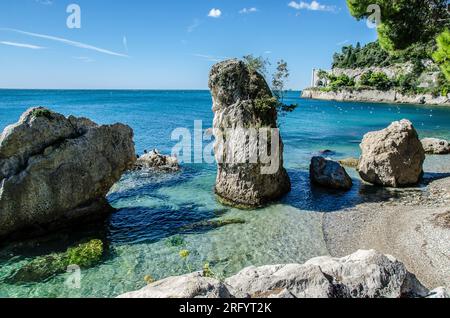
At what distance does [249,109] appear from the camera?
67.1 feet

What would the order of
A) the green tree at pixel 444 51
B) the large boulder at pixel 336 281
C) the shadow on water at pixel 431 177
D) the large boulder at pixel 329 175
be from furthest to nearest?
the shadow on water at pixel 431 177 → the large boulder at pixel 329 175 → the green tree at pixel 444 51 → the large boulder at pixel 336 281

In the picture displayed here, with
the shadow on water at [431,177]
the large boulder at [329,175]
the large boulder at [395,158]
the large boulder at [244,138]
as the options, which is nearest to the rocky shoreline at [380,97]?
the shadow on water at [431,177]

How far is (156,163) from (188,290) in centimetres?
2427

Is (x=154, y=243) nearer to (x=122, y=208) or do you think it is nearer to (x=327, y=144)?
(x=122, y=208)

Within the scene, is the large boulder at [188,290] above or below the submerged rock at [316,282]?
above

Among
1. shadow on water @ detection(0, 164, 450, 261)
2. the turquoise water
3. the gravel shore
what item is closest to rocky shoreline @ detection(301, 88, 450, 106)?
the turquoise water

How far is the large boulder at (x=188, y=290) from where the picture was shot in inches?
220

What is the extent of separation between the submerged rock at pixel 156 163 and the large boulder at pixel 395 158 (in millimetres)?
15641

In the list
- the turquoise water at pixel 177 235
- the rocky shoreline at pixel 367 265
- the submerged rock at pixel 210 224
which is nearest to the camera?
the rocky shoreline at pixel 367 265

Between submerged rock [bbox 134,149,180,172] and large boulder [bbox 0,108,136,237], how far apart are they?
34.0 feet

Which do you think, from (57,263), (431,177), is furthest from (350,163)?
(57,263)

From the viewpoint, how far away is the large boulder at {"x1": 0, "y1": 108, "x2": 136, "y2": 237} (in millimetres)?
15078

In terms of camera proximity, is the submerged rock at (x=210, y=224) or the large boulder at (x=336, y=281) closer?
the large boulder at (x=336, y=281)

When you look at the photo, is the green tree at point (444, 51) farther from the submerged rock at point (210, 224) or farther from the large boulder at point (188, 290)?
the large boulder at point (188, 290)
